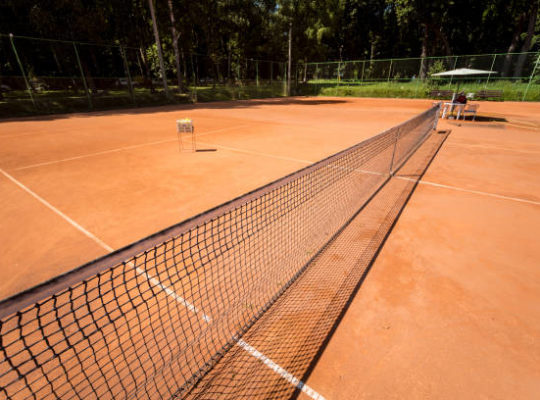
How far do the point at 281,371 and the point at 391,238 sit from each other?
2.85 metres

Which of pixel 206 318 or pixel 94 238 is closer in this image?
pixel 206 318

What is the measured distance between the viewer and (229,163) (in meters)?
7.97

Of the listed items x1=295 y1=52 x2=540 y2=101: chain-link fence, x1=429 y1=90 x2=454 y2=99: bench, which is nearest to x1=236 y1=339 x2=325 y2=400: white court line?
x1=429 y1=90 x2=454 y2=99: bench

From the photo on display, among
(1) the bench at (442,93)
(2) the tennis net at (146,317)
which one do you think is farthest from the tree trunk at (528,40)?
(2) the tennis net at (146,317)

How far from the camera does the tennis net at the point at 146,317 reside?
173 centimetres

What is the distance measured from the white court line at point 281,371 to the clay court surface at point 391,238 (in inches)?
3.5

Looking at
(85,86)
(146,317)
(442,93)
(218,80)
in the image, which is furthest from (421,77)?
(146,317)

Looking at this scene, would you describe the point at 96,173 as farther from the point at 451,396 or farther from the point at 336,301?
the point at 451,396

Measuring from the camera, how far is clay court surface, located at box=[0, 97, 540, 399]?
2455 millimetres

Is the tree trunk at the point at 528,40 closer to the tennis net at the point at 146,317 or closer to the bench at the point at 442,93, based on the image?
the bench at the point at 442,93

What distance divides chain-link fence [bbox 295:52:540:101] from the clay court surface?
71.4 ft

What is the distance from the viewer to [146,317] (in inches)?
114

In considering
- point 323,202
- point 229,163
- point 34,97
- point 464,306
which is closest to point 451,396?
point 464,306

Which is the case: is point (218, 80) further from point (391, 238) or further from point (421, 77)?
point (391, 238)
